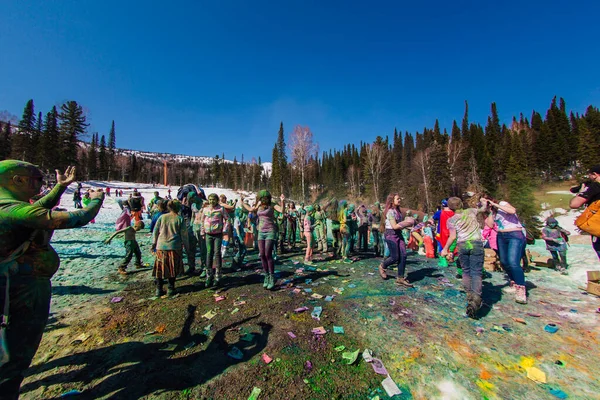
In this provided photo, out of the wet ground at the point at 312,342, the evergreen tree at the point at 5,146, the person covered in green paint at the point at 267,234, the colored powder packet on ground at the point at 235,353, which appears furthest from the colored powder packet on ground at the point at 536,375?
the evergreen tree at the point at 5,146

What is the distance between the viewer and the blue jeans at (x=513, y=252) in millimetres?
4484

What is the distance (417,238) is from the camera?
387 inches

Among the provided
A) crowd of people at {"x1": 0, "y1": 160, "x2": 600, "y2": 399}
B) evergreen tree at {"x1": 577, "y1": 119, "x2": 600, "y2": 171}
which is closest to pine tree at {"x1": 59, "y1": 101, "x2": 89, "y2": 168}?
crowd of people at {"x1": 0, "y1": 160, "x2": 600, "y2": 399}

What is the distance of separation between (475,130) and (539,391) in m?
66.1

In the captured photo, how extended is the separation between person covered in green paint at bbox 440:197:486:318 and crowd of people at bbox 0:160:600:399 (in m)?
0.01

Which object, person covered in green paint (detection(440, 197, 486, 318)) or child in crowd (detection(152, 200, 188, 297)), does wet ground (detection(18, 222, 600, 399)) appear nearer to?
person covered in green paint (detection(440, 197, 486, 318))

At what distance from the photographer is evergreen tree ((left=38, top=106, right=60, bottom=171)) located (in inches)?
1750

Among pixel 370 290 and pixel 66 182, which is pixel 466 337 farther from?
pixel 66 182

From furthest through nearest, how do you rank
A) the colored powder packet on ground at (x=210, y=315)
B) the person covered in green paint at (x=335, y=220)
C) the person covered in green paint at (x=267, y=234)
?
the person covered in green paint at (x=335, y=220), the person covered in green paint at (x=267, y=234), the colored powder packet on ground at (x=210, y=315)

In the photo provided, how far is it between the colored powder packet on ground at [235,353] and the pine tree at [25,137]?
194ft

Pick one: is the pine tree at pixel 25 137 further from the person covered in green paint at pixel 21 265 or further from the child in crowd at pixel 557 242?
the child in crowd at pixel 557 242

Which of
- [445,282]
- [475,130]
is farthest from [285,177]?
[445,282]

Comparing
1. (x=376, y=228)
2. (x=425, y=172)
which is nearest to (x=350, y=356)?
(x=376, y=228)

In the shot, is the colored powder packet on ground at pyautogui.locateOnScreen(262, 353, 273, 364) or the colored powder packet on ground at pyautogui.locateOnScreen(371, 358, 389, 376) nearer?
the colored powder packet on ground at pyautogui.locateOnScreen(371, 358, 389, 376)
